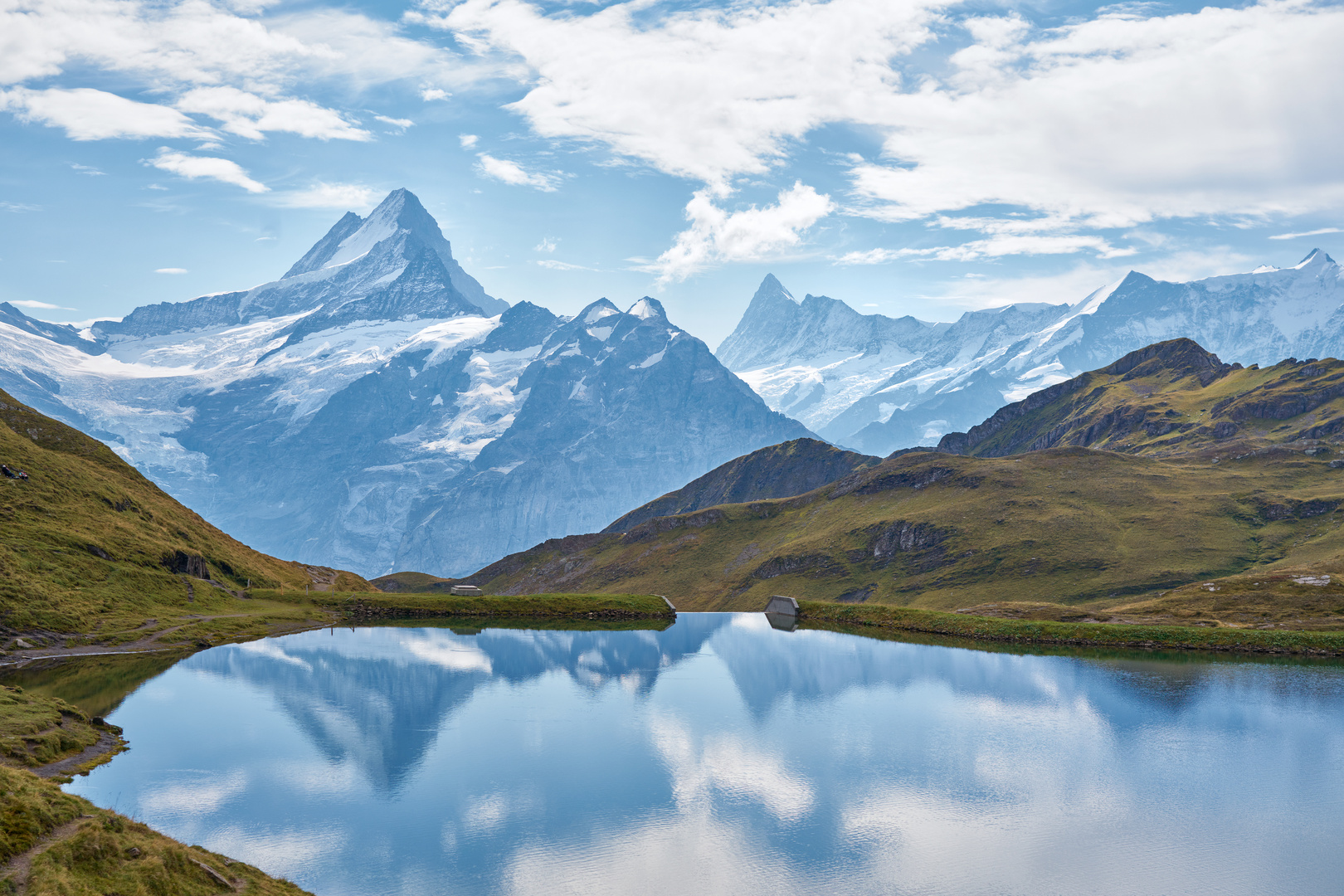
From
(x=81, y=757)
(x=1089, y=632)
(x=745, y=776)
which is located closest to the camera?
(x=81, y=757)

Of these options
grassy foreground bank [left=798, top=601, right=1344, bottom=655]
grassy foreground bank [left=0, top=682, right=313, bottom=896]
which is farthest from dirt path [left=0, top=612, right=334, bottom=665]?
grassy foreground bank [left=798, top=601, right=1344, bottom=655]

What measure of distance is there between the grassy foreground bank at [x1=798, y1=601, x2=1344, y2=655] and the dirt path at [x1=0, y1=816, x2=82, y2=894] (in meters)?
127

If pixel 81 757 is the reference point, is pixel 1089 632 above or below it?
above

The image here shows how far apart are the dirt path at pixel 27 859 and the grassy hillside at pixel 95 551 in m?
73.6

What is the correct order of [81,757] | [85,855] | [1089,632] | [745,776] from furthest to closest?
[1089,632] < [745,776] < [81,757] < [85,855]

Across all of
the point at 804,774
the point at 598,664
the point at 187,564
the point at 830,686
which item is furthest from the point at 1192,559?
the point at 187,564

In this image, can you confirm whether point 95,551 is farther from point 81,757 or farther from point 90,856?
point 90,856

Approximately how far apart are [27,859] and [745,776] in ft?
154

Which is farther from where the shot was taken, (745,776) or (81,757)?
(745,776)

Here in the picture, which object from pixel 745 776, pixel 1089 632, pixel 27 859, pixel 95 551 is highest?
pixel 95 551

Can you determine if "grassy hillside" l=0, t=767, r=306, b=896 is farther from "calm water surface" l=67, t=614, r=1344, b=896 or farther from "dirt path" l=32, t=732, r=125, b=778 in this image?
"dirt path" l=32, t=732, r=125, b=778

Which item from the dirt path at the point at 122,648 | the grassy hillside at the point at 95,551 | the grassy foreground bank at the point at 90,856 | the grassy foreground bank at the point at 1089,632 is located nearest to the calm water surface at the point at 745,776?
the dirt path at the point at 122,648

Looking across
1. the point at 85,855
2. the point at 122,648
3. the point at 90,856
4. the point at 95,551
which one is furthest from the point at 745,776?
the point at 95,551

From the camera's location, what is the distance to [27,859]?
35344 millimetres
